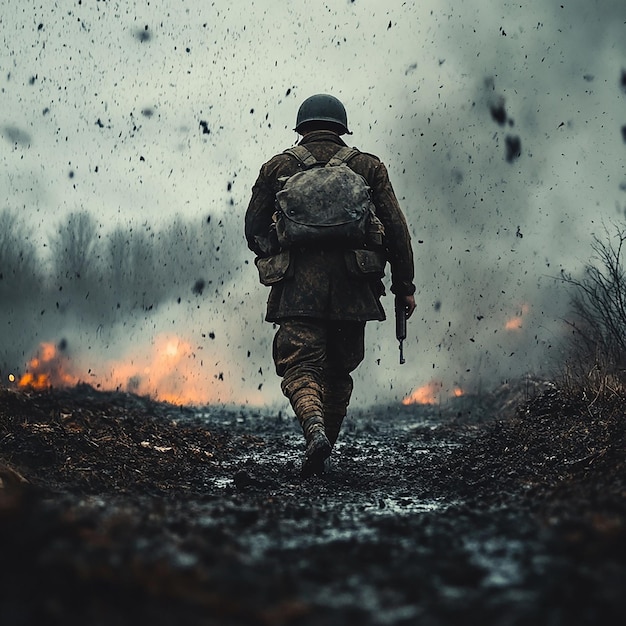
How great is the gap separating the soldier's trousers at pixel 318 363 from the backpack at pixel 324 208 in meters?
0.65

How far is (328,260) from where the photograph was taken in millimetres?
4621

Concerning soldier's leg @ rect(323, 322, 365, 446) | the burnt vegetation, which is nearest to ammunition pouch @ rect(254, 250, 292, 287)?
soldier's leg @ rect(323, 322, 365, 446)

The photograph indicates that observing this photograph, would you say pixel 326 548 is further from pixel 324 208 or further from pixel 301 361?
pixel 324 208

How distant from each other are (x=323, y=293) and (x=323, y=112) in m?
1.62

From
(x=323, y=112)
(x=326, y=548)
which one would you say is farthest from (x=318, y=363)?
(x=326, y=548)

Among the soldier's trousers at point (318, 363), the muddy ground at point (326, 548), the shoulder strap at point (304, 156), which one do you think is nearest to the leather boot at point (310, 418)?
the soldier's trousers at point (318, 363)

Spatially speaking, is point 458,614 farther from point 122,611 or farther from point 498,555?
point 122,611

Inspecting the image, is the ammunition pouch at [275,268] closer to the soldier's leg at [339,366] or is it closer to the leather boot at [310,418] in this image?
the soldier's leg at [339,366]

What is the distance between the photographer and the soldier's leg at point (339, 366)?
16.0 feet

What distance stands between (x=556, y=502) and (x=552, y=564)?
84 centimetres

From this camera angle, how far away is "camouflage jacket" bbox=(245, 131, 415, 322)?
4.59 m

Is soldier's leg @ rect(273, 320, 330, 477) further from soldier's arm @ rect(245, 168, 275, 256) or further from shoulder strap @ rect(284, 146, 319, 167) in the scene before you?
shoulder strap @ rect(284, 146, 319, 167)

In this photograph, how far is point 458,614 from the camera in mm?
1291

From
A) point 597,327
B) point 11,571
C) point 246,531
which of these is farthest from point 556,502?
point 597,327
